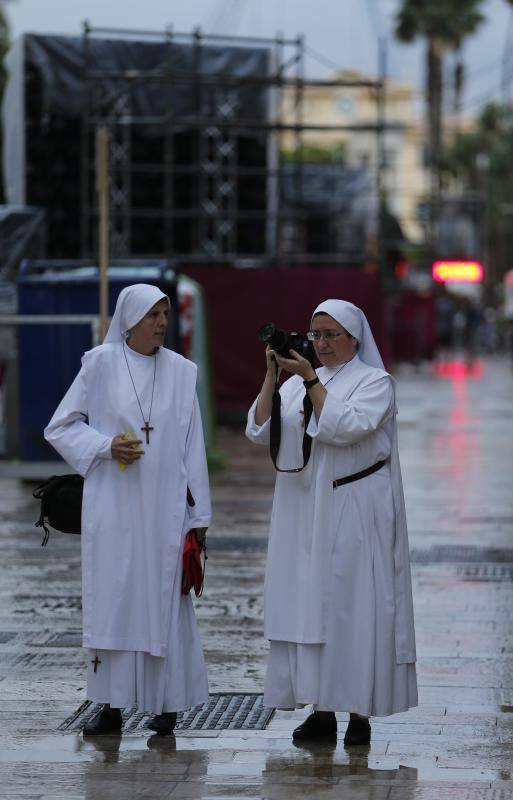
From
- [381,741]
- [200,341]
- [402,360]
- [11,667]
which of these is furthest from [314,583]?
[402,360]

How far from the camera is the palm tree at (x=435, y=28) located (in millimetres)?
57594

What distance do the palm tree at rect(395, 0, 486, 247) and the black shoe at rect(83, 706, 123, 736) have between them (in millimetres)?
51410

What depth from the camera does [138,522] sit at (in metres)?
6.71

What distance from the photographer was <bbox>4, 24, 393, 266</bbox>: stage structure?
23188 mm

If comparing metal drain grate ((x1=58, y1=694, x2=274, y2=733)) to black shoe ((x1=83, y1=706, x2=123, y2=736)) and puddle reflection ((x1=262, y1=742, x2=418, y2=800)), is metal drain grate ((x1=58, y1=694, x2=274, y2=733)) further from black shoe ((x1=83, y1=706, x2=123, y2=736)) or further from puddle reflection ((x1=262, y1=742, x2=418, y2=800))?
puddle reflection ((x1=262, y1=742, x2=418, y2=800))

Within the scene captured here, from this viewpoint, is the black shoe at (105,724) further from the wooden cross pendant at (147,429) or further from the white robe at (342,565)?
the wooden cross pendant at (147,429)

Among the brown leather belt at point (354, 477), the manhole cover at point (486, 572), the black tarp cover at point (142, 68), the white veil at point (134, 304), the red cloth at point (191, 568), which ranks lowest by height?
the manhole cover at point (486, 572)

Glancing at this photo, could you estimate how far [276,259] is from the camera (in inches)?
947

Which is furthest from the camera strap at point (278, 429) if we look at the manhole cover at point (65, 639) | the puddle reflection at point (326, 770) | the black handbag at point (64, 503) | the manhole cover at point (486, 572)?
the manhole cover at point (486, 572)

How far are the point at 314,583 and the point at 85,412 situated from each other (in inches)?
46.8

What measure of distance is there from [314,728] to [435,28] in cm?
5513

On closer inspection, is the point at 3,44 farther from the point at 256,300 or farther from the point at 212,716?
the point at 212,716

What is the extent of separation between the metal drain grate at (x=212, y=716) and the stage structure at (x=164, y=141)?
1560 cm

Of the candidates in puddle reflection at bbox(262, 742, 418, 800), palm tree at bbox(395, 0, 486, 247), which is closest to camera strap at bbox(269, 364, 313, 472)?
puddle reflection at bbox(262, 742, 418, 800)
